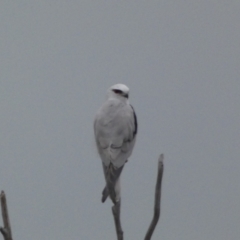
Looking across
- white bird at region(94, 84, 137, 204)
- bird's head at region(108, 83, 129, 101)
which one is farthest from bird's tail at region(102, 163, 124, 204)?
bird's head at region(108, 83, 129, 101)

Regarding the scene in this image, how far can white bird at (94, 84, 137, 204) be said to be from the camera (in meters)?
4.69

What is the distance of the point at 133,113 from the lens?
497 cm

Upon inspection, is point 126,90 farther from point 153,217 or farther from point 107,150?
point 153,217

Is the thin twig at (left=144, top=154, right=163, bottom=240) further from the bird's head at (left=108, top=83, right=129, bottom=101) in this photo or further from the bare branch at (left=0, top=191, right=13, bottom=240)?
the bird's head at (left=108, top=83, right=129, bottom=101)

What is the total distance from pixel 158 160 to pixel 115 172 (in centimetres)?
106

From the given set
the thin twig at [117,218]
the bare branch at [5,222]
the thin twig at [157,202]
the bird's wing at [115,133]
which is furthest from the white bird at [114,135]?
the bare branch at [5,222]

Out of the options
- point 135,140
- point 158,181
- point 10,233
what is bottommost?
point 10,233

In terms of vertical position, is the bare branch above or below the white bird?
below

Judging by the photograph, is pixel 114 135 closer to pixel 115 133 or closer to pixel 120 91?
pixel 115 133

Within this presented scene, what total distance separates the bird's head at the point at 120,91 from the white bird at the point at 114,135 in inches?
3.5

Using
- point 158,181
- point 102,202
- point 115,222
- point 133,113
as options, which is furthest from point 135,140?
point 158,181

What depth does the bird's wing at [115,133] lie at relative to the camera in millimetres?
4734

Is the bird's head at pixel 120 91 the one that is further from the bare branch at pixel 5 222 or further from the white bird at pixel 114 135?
the bare branch at pixel 5 222

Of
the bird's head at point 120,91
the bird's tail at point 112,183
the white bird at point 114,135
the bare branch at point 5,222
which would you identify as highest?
the bird's head at point 120,91
